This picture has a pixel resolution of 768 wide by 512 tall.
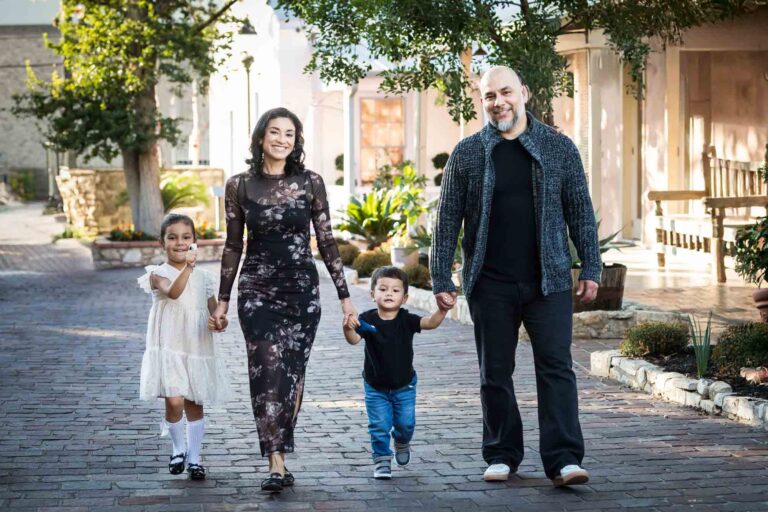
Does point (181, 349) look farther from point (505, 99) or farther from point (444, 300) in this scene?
point (505, 99)

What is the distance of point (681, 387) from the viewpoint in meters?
8.48

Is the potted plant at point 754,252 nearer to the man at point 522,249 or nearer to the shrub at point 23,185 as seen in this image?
the man at point 522,249

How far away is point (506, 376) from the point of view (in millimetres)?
6344

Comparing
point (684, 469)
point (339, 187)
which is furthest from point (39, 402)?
point (339, 187)

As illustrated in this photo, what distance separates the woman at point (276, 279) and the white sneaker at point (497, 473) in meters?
0.92

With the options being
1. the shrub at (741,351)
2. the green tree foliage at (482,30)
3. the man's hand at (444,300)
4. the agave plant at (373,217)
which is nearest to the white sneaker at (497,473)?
the man's hand at (444,300)

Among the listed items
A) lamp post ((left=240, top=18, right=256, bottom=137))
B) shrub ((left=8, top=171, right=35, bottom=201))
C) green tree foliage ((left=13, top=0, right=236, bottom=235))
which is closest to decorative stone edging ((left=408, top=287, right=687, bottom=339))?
green tree foliage ((left=13, top=0, right=236, bottom=235))

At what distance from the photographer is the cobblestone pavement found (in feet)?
20.0

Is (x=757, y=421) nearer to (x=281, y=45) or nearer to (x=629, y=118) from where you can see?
(x=629, y=118)

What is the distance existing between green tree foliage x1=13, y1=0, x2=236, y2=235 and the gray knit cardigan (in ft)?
53.6

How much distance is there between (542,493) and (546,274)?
38.4 inches

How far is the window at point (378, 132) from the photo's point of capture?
2472 cm

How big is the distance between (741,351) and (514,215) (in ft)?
10.1

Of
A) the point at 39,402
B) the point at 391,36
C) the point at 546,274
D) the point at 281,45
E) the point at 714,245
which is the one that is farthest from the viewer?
the point at 281,45
